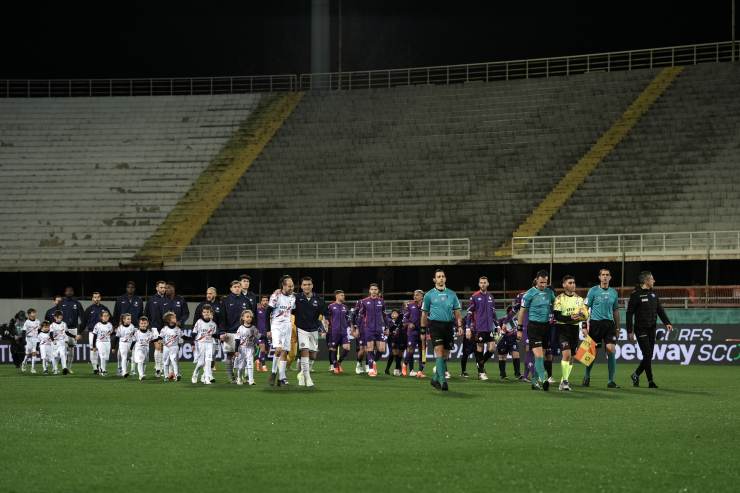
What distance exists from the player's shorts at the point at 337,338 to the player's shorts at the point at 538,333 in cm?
885

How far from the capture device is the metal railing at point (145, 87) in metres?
59.2

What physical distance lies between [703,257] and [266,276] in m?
17.0

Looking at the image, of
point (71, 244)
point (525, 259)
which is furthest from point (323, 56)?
point (525, 259)

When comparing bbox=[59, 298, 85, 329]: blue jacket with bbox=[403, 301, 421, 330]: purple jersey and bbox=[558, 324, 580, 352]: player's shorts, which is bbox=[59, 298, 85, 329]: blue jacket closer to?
bbox=[403, 301, 421, 330]: purple jersey

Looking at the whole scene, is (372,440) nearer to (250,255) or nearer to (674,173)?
(250,255)

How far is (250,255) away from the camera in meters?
45.8

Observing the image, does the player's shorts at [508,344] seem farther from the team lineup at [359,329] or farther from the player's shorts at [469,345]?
the player's shorts at [469,345]

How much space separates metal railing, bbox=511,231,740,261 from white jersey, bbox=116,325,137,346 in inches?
671

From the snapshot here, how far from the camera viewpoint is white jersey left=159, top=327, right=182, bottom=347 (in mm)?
24656

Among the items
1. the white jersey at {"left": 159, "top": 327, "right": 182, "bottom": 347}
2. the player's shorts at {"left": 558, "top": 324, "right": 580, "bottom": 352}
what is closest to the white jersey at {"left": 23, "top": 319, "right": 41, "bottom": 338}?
the white jersey at {"left": 159, "top": 327, "right": 182, "bottom": 347}

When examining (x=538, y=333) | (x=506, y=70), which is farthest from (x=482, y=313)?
(x=506, y=70)

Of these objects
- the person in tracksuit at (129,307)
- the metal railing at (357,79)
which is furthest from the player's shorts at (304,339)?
the metal railing at (357,79)

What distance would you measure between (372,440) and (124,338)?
16.2 metres

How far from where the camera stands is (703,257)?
39094 mm
